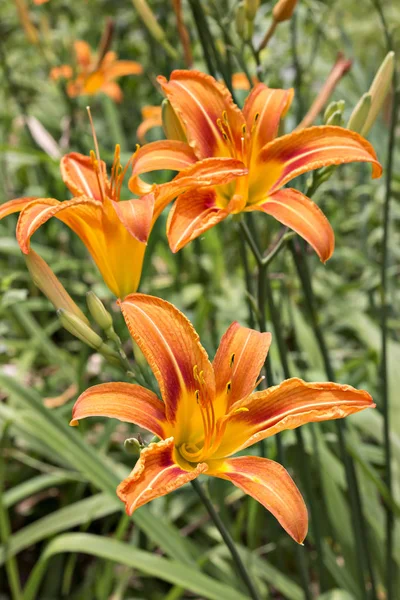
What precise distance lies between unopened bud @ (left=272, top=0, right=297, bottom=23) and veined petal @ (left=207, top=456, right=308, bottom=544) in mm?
729

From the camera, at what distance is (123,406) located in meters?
0.70

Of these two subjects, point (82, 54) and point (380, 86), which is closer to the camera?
point (380, 86)

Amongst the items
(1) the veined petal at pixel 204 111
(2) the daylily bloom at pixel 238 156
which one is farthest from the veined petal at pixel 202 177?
(1) the veined petal at pixel 204 111

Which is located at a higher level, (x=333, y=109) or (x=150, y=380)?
(x=333, y=109)

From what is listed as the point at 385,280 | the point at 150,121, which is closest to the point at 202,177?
the point at 385,280

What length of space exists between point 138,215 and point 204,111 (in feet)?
0.78

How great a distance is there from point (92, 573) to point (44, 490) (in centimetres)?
40

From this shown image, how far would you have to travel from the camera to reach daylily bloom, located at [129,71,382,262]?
78cm

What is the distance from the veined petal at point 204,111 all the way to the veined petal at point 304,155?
0.05 meters

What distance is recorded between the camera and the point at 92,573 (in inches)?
66.3

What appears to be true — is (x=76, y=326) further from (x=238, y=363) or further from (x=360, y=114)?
(x=360, y=114)

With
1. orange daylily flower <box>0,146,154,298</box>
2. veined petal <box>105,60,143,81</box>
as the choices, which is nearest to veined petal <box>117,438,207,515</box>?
orange daylily flower <box>0,146,154,298</box>

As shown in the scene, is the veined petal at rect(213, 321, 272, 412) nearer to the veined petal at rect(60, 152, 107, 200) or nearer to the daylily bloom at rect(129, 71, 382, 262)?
the daylily bloom at rect(129, 71, 382, 262)

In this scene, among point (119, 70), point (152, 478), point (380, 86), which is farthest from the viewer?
point (119, 70)
